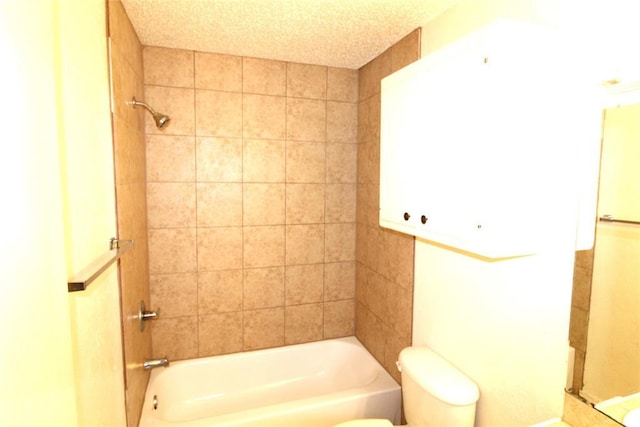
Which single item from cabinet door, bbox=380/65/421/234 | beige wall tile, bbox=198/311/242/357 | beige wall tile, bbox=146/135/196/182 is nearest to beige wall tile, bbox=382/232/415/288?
cabinet door, bbox=380/65/421/234

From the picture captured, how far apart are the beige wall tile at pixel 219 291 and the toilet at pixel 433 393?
1159mm

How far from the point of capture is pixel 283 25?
1771 mm

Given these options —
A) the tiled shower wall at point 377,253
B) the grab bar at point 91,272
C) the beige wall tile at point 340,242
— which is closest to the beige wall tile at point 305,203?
the beige wall tile at point 340,242

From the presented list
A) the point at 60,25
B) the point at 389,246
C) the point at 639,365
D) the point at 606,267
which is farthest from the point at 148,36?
the point at 639,365

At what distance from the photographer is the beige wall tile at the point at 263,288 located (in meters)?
2.38

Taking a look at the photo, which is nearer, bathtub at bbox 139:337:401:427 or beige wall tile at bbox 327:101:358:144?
bathtub at bbox 139:337:401:427

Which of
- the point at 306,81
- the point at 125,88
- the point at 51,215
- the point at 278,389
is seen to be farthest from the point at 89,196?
the point at 278,389

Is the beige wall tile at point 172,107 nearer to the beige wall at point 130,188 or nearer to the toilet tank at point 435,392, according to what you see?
the beige wall at point 130,188

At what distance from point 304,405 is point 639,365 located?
1.46m

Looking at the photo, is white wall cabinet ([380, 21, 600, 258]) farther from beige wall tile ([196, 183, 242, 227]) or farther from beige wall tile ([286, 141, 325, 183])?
beige wall tile ([196, 183, 242, 227])

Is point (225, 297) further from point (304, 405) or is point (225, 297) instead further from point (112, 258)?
point (112, 258)

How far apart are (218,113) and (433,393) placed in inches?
78.7

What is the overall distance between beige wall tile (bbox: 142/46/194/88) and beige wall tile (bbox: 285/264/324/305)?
1.46 meters

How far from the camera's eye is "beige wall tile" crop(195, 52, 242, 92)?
215 centimetres
